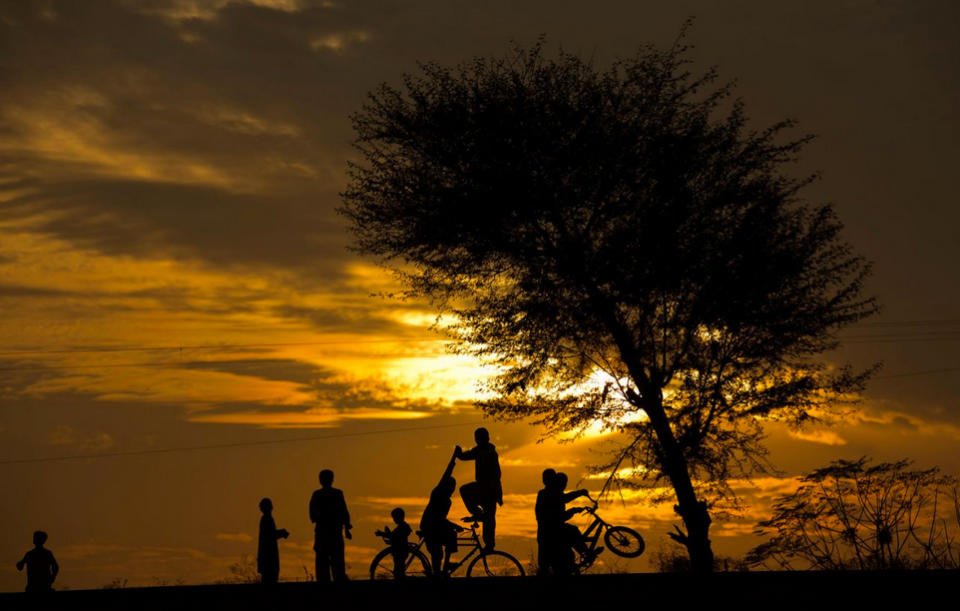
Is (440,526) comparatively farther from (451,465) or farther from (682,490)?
(682,490)

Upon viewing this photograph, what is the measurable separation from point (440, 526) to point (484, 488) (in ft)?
3.18

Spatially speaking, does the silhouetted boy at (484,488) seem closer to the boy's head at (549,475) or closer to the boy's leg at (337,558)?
the boy's head at (549,475)

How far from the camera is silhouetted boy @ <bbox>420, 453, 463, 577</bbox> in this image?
18047 millimetres

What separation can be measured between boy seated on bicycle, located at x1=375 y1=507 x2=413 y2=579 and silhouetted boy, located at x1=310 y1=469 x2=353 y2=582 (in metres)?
0.90

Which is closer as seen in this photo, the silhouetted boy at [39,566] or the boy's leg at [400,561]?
the boy's leg at [400,561]

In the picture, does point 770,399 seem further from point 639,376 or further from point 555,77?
point 555,77

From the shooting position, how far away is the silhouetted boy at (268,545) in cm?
1942

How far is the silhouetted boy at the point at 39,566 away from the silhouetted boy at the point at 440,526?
7.95m

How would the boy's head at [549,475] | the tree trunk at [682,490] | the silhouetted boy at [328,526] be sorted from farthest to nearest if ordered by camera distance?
the tree trunk at [682,490] < the silhouetted boy at [328,526] < the boy's head at [549,475]

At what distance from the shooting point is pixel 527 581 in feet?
61.3

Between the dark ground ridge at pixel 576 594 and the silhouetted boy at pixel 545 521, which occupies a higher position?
the silhouetted boy at pixel 545 521

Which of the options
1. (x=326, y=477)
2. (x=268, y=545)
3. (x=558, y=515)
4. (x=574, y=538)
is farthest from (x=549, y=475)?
(x=268, y=545)

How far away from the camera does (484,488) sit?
18312 millimetres

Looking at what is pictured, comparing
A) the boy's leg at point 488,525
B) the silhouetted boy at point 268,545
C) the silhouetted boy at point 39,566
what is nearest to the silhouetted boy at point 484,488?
the boy's leg at point 488,525
